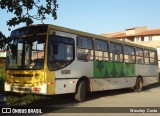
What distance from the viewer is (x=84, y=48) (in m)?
14.1

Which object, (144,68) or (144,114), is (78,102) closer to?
(144,114)

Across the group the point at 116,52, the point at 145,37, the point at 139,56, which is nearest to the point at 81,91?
the point at 116,52

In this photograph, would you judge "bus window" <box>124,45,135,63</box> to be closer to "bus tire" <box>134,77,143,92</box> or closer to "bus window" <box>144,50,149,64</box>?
"bus tire" <box>134,77,143,92</box>

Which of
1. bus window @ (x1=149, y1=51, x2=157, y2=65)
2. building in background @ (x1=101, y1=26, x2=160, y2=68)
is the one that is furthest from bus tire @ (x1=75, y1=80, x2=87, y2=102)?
building in background @ (x1=101, y1=26, x2=160, y2=68)

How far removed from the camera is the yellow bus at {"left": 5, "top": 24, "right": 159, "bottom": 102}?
11711 millimetres

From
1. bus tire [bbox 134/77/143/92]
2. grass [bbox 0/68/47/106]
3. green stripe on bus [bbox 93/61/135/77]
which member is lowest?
grass [bbox 0/68/47/106]

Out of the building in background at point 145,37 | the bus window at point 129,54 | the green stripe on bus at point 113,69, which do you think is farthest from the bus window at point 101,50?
the building in background at point 145,37

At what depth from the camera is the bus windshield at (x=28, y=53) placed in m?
11.8

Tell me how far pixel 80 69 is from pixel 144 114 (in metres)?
3.82

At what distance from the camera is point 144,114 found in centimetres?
1076

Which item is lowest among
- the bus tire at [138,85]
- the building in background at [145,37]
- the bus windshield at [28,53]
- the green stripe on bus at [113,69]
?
the bus tire at [138,85]

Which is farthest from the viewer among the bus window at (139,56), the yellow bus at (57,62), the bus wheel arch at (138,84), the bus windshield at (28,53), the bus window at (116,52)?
the bus window at (139,56)

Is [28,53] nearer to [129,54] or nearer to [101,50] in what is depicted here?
[101,50]

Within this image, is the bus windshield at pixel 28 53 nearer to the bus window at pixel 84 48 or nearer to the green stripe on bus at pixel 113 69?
the bus window at pixel 84 48
